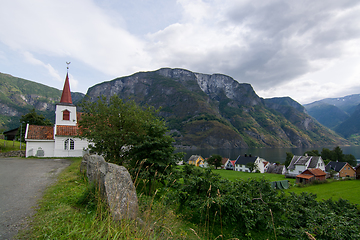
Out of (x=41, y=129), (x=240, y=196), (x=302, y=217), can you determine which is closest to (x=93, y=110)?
(x=240, y=196)

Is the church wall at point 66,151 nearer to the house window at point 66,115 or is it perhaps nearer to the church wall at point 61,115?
the church wall at point 61,115

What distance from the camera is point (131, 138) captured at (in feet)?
43.3

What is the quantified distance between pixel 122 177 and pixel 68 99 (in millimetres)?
37952

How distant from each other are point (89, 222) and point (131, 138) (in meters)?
9.08

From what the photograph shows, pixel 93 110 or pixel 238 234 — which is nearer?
pixel 238 234

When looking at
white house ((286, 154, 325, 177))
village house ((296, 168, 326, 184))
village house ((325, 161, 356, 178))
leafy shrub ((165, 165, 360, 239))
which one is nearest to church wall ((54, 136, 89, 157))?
leafy shrub ((165, 165, 360, 239))

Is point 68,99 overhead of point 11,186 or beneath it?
overhead

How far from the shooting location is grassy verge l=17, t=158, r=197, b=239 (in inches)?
140

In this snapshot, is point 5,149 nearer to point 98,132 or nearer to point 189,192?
point 98,132

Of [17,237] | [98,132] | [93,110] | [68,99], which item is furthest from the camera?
[68,99]

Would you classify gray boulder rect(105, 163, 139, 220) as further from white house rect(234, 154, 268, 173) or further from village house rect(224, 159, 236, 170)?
village house rect(224, 159, 236, 170)

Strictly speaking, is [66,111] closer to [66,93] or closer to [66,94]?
[66,94]

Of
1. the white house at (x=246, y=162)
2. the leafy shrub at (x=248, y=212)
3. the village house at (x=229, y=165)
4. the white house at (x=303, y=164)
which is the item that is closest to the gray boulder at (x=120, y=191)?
the leafy shrub at (x=248, y=212)

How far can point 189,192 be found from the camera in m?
9.47
